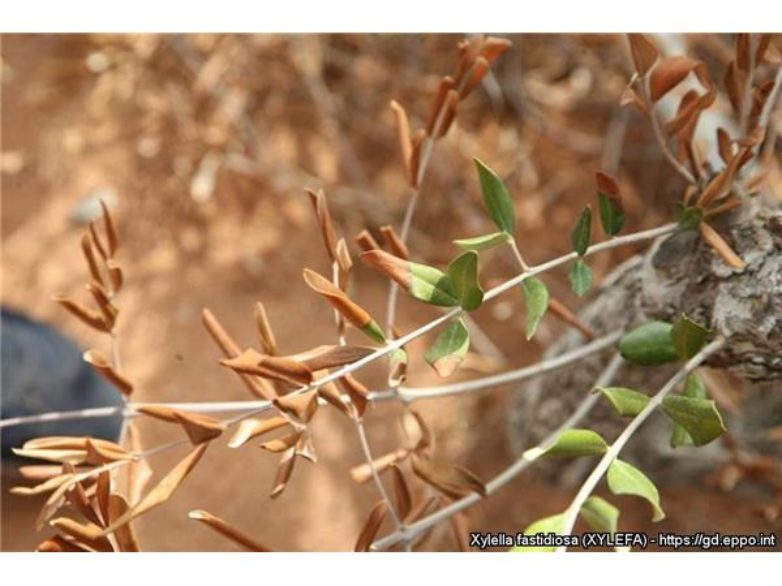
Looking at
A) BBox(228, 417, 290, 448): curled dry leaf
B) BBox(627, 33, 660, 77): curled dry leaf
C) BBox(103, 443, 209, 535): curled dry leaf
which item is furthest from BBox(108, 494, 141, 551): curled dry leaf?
BBox(627, 33, 660, 77): curled dry leaf

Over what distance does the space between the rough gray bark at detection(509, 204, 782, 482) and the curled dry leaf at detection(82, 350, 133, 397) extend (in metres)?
0.51

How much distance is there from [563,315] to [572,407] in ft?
0.93

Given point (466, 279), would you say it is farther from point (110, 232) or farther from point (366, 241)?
point (110, 232)

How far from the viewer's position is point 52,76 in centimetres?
183

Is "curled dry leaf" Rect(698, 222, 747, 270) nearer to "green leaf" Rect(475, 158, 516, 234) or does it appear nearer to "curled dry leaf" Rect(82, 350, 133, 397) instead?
"green leaf" Rect(475, 158, 516, 234)

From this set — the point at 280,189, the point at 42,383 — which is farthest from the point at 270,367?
the point at 280,189

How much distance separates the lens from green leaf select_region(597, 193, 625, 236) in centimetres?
85

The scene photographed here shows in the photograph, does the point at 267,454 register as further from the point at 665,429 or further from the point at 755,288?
the point at 755,288

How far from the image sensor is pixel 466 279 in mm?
736

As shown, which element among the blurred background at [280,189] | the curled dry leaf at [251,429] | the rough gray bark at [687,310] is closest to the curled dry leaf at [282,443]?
the curled dry leaf at [251,429]

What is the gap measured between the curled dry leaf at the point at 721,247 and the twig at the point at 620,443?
7 cm

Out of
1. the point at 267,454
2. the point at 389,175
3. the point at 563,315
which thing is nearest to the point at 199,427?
the point at 563,315

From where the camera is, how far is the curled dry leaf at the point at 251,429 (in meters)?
0.72

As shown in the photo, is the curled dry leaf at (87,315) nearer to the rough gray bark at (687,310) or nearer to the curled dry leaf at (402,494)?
the curled dry leaf at (402,494)
